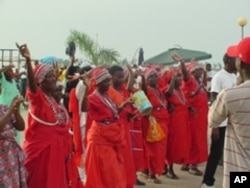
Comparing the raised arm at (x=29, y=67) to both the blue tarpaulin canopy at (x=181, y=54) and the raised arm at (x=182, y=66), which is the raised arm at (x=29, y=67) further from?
the blue tarpaulin canopy at (x=181, y=54)

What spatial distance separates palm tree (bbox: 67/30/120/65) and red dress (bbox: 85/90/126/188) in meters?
18.9

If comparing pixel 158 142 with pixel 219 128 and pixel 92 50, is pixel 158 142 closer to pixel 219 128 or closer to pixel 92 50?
pixel 219 128

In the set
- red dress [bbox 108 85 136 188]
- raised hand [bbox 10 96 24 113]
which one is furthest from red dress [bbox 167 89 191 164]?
raised hand [bbox 10 96 24 113]

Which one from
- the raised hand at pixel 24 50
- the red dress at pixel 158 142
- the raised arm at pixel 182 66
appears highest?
the raised arm at pixel 182 66

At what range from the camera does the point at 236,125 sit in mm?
3943

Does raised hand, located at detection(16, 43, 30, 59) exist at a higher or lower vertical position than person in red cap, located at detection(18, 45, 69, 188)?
higher

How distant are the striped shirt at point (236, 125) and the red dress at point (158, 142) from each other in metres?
4.54

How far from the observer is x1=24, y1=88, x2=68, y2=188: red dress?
540cm

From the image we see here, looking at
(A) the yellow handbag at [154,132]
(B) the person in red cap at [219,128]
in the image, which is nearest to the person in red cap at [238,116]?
(B) the person in red cap at [219,128]

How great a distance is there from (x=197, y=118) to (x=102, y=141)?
131 inches

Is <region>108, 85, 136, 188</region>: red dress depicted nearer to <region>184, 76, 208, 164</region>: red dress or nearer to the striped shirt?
<region>184, 76, 208, 164</region>: red dress

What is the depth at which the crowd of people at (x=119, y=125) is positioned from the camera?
4.07 m

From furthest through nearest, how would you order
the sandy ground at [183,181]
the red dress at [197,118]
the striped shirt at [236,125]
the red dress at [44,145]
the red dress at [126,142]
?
the red dress at [197,118] < the sandy ground at [183,181] < the red dress at [126,142] < the red dress at [44,145] < the striped shirt at [236,125]

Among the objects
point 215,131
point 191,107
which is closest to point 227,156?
point 215,131
